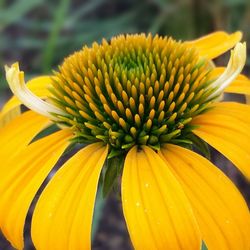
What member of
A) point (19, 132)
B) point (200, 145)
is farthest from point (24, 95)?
point (200, 145)

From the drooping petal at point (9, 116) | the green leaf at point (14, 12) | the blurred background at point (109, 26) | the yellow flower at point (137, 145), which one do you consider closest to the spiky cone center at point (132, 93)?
the yellow flower at point (137, 145)

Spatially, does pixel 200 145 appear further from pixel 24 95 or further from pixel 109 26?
pixel 109 26

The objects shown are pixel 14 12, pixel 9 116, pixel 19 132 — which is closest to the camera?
pixel 19 132

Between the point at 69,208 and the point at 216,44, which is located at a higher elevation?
the point at 216,44

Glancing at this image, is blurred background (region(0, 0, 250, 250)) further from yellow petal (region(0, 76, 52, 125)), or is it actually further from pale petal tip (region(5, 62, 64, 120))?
pale petal tip (region(5, 62, 64, 120))

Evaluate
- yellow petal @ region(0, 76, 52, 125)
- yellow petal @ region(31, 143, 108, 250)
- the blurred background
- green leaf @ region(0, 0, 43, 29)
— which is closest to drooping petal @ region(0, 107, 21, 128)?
yellow petal @ region(0, 76, 52, 125)

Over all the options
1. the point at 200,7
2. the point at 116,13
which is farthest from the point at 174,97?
the point at 116,13

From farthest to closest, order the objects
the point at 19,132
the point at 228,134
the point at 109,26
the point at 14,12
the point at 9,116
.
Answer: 1. the point at 109,26
2. the point at 14,12
3. the point at 9,116
4. the point at 19,132
5. the point at 228,134
